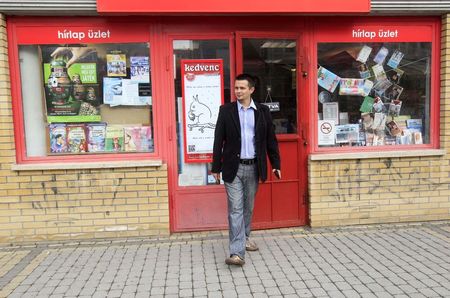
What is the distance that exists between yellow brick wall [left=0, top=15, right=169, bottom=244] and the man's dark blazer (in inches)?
39.9

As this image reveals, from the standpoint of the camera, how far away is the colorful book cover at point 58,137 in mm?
4980

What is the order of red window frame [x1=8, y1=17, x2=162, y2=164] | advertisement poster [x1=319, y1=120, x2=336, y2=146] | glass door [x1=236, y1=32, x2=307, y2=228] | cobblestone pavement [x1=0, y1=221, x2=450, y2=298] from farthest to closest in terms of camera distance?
advertisement poster [x1=319, y1=120, x2=336, y2=146] < glass door [x1=236, y1=32, x2=307, y2=228] < red window frame [x1=8, y1=17, x2=162, y2=164] < cobblestone pavement [x1=0, y1=221, x2=450, y2=298]

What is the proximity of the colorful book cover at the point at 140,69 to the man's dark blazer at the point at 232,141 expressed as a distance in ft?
4.12

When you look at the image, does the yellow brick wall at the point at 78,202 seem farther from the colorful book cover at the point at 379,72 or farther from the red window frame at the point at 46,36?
the colorful book cover at the point at 379,72

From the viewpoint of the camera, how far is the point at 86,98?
498 centimetres

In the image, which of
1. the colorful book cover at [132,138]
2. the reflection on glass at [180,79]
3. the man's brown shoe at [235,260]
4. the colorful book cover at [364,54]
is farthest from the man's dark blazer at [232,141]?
the colorful book cover at [364,54]

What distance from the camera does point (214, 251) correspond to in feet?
15.0

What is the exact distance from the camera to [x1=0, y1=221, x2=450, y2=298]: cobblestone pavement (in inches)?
144

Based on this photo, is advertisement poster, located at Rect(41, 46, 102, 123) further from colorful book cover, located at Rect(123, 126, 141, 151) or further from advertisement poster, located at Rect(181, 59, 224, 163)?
advertisement poster, located at Rect(181, 59, 224, 163)

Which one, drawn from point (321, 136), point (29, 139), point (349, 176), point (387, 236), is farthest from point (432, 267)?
point (29, 139)

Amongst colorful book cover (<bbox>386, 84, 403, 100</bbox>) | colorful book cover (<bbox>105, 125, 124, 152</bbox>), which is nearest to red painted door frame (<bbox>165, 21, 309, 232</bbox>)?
colorful book cover (<bbox>105, 125, 124, 152</bbox>)

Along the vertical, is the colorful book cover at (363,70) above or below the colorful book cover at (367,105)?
above

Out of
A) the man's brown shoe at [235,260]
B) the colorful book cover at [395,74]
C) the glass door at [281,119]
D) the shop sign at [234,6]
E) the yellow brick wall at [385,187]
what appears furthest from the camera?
the colorful book cover at [395,74]

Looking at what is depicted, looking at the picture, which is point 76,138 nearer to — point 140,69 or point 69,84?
point 69,84
